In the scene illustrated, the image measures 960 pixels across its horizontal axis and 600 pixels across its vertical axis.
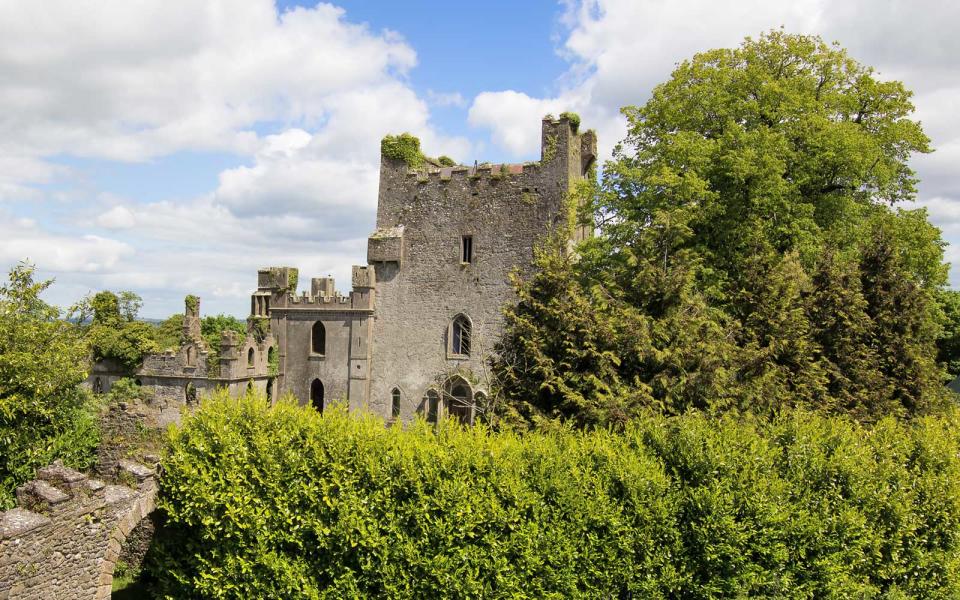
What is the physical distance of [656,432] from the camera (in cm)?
1341

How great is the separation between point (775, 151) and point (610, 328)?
432 inches

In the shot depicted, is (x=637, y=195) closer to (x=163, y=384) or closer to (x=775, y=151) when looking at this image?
(x=775, y=151)

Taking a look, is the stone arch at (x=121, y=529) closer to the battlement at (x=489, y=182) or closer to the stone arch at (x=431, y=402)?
the stone arch at (x=431, y=402)

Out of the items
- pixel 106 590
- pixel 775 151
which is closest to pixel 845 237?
pixel 775 151

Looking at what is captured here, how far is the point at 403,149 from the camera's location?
3456cm

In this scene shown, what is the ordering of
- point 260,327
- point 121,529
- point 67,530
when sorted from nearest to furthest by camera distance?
point 67,530
point 121,529
point 260,327

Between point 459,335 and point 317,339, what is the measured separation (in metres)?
8.48

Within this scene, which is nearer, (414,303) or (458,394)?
(458,394)

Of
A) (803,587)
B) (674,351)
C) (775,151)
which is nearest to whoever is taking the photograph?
(803,587)

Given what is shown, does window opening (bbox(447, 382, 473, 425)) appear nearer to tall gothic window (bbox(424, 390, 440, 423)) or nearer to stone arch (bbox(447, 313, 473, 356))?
tall gothic window (bbox(424, 390, 440, 423))

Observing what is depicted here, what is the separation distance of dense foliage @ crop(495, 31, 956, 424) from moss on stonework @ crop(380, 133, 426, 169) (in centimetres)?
1203

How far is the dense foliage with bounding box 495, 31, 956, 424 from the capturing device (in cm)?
1598

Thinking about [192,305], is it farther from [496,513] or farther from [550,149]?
[496,513]

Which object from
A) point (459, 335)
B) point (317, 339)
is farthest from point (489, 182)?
point (317, 339)
